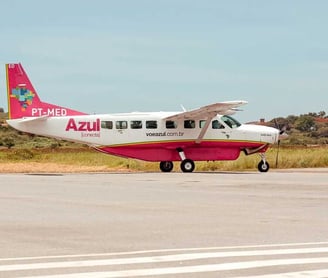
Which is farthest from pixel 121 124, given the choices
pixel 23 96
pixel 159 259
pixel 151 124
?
pixel 159 259

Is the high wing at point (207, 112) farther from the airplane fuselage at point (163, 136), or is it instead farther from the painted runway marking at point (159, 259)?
the painted runway marking at point (159, 259)

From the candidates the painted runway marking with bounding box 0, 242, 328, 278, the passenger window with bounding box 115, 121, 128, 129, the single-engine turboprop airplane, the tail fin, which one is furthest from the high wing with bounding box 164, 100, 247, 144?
the painted runway marking with bounding box 0, 242, 328, 278

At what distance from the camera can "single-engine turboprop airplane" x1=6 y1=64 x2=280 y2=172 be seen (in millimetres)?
35312

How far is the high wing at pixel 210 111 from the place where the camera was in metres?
34.0

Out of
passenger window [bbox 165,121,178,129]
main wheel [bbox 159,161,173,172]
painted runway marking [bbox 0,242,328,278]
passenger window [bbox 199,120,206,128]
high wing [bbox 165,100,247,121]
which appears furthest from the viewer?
main wheel [bbox 159,161,173,172]

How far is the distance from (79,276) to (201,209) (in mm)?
7947

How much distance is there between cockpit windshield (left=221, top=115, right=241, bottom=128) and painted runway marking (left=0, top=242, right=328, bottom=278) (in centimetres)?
2586

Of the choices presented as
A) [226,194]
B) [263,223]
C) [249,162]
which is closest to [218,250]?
[263,223]

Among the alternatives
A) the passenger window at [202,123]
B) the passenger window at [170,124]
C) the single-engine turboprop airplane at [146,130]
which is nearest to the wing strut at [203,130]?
the single-engine turboprop airplane at [146,130]

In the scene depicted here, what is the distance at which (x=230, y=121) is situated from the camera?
36.2 metres

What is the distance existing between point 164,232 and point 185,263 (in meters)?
3.10

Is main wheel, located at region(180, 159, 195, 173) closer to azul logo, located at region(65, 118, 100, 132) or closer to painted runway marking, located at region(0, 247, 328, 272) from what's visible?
azul logo, located at region(65, 118, 100, 132)

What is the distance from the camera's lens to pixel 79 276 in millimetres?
8109

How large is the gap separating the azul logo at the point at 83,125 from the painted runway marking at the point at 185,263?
25.4 m
